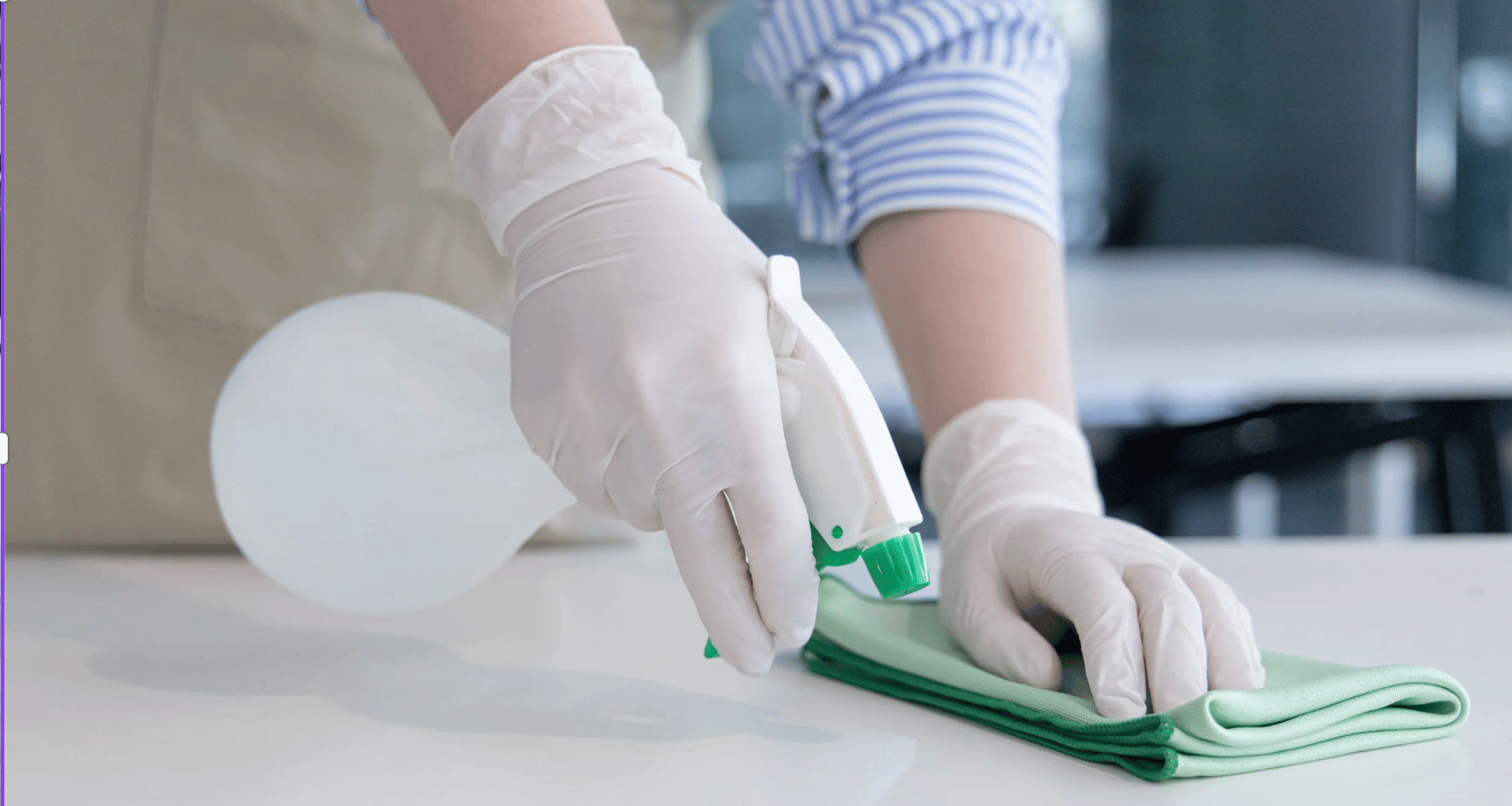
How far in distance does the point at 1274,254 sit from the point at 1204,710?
3.41 m

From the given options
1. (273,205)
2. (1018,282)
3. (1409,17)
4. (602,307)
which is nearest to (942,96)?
(1018,282)

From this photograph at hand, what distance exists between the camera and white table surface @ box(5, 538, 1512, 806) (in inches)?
17.6

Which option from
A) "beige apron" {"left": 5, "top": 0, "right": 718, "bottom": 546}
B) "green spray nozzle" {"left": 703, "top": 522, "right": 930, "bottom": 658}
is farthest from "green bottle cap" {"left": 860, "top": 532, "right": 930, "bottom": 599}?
"beige apron" {"left": 5, "top": 0, "right": 718, "bottom": 546}

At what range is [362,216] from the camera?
867 millimetres

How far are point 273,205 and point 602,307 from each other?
450mm

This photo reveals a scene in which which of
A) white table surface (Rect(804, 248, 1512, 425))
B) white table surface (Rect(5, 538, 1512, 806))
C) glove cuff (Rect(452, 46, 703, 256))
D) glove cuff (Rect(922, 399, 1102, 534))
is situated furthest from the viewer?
white table surface (Rect(804, 248, 1512, 425))

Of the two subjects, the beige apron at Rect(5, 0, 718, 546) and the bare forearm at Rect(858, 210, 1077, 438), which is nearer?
the bare forearm at Rect(858, 210, 1077, 438)

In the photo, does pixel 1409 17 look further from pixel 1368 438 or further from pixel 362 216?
pixel 362 216

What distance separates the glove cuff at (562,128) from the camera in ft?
1.80

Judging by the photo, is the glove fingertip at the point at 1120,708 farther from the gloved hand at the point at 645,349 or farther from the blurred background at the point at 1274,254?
the blurred background at the point at 1274,254

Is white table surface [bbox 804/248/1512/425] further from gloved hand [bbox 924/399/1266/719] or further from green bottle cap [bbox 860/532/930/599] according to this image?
green bottle cap [bbox 860/532/930/599]

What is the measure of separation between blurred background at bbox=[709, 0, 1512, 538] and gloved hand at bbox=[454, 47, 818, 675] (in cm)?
111

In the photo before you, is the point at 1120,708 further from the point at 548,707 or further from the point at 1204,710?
the point at 548,707

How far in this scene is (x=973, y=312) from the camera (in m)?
0.73
